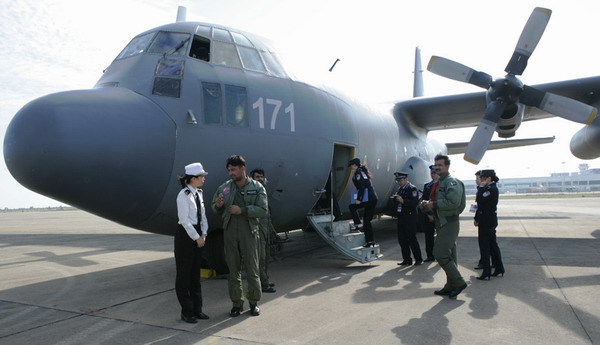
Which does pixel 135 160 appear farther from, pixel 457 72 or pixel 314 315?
pixel 457 72

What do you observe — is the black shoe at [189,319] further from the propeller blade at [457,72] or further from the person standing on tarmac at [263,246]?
the propeller blade at [457,72]

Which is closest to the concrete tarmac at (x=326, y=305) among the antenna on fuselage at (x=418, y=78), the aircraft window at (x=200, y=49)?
the aircraft window at (x=200, y=49)

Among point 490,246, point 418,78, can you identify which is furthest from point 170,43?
point 418,78

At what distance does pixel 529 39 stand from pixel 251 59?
24.8 feet

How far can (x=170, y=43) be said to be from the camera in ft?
21.3

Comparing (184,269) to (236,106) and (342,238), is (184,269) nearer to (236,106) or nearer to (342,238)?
(236,106)

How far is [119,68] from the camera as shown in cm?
641

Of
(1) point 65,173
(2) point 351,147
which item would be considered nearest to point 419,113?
(2) point 351,147

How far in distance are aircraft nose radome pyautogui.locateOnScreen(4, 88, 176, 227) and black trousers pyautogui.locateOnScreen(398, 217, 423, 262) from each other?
490 centimetres

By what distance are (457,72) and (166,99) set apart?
27.5 feet

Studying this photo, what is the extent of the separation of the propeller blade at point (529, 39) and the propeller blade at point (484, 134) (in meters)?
1.05

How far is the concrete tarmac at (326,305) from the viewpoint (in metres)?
4.20

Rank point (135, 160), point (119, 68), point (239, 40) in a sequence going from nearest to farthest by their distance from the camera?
point (135, 160), point (119, 68), point (239, 40)

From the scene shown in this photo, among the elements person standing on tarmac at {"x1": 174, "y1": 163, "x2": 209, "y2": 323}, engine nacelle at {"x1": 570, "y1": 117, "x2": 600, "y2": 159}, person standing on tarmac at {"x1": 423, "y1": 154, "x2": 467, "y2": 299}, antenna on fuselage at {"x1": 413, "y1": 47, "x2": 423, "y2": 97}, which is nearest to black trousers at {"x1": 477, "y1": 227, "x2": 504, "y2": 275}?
person standing on tarmac at {"x1": 423, "y1": 154, "x2": 467, "y2": 299}
